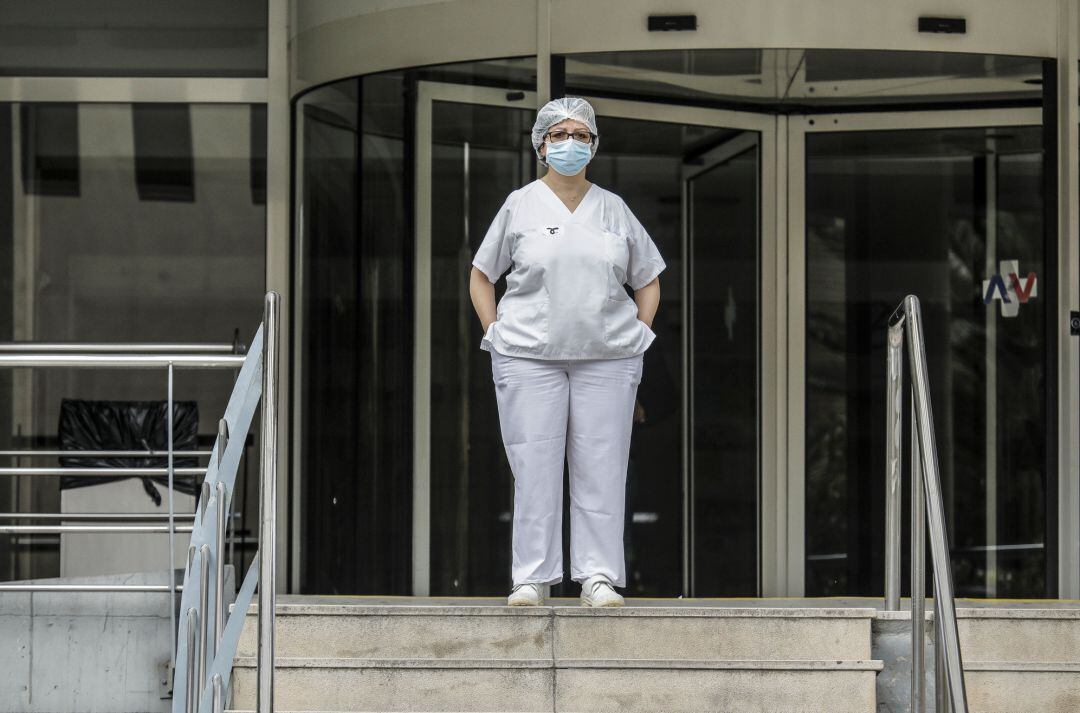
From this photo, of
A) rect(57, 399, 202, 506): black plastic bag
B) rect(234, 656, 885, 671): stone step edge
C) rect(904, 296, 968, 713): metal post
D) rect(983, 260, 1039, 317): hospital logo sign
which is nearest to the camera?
rect(904, 296, 968, 713): metal post

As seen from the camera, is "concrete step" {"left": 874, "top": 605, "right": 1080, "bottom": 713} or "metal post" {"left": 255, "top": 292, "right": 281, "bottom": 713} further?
"concrete step" {"left": 874, "top": 605, "right": 1080, "bottom": 713}

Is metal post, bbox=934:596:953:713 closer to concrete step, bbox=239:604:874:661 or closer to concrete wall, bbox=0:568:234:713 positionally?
concrete step, bbox=239:604:874:661

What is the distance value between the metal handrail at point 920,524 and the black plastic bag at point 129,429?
2889 mm

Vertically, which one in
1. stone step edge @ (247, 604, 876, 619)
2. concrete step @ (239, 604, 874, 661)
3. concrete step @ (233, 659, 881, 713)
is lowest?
concrete step @ (233, 659, 881, 713)

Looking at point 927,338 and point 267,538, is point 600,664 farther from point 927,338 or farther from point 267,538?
point 927,338

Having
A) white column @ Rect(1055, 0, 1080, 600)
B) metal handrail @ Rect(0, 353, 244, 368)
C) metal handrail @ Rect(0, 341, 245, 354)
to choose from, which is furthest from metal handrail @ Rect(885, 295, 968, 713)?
metal handrail @ Rect(0, 341, 245, 354)

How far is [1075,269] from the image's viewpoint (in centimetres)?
520

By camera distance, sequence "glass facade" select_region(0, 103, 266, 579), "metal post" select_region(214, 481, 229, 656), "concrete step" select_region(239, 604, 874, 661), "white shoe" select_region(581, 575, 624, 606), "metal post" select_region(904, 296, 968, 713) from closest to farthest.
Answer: "metal post" select_region(904, 296, 968, 713) < "metal post" select_region(214, 481, 229, 656) < "concrete step" select_region(239, 604, 874, 661) < "white shoe" select_region(581, 575, 624, 606) < "glass facade" select_region(0, 103, 266, 579)

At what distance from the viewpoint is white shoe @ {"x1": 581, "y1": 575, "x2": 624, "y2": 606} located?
13.0 ft

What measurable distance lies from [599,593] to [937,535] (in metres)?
1.20

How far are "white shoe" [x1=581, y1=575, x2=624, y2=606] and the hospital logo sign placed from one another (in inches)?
88.6

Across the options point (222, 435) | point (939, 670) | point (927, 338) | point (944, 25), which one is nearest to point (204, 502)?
point (222, 435)

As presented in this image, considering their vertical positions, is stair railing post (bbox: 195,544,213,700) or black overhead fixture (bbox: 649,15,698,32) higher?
black overhead fixture (bbox: 649,15,698,32)

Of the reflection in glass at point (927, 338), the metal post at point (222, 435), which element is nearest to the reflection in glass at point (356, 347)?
the reflection in glass at point (927, 338)
